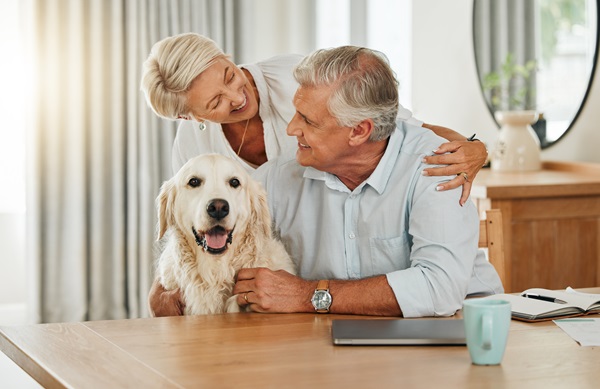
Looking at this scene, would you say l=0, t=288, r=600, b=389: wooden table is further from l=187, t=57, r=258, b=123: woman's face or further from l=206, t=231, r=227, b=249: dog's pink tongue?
l=187, t=57, r=258, b=123: woman's face

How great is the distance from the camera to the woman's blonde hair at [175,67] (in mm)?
2262

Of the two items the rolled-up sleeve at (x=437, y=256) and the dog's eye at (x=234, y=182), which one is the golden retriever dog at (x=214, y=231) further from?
the rolled-up sleeve at (x=437, y=256)

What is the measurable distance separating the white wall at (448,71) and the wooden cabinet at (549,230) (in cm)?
67

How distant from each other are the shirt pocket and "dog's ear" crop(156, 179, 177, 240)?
491 millimetres

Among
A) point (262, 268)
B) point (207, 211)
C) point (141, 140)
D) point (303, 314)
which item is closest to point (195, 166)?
point (207, 211)

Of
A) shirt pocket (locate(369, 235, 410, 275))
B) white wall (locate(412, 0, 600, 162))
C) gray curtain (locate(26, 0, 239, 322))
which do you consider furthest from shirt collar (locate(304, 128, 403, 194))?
gray curtain (locate(26, 0, 239, 322))

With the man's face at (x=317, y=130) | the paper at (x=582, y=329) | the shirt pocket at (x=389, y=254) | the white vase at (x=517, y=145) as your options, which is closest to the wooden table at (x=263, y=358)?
the paper at (x=582, y=329)

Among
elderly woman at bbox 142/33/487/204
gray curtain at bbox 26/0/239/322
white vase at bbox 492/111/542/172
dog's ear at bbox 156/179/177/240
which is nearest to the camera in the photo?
elderly woman at bbox 142/33/487/204

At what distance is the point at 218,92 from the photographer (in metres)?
2.32

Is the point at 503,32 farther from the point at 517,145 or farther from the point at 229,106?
the point at 229,106

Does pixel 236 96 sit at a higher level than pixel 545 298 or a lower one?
higher

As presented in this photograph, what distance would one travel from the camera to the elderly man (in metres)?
1.77

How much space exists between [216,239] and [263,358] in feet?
1.94

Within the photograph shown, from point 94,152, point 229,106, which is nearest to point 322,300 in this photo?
point 229,106
